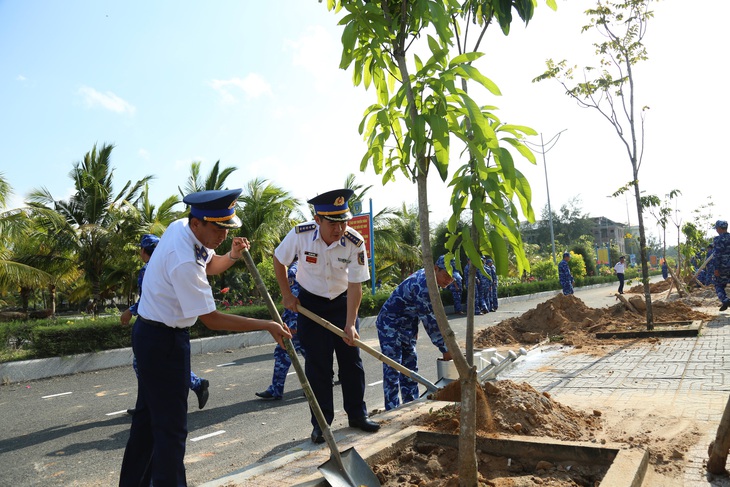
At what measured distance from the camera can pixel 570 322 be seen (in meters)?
12.8

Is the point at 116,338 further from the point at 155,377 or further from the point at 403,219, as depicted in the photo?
the point at 403,219

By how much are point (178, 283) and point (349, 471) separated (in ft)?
4.79

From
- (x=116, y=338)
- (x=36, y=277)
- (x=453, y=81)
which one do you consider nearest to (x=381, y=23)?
(x=453, y=81)

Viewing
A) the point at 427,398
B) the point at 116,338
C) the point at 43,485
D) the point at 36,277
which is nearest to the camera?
the point at 43,485

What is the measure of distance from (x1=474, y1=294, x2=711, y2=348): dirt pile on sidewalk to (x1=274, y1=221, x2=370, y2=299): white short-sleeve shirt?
7029 mm

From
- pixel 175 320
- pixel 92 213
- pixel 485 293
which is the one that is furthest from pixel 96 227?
pixel 175 320

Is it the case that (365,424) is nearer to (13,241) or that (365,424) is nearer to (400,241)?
(13,241)

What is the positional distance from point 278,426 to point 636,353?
5.61m

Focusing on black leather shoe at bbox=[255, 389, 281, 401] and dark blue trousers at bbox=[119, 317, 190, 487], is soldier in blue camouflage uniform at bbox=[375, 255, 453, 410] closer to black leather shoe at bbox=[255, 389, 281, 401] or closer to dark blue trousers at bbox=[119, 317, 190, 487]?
black leather shoe at bbox=[255, 389, 281, 401]

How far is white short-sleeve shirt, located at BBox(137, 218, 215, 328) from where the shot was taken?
9.98 feet

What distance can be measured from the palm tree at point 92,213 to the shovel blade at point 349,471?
15780 mm

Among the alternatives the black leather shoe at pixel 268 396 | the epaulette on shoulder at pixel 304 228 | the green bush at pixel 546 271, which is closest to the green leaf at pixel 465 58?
the epaulette on shoulder at pixel 304 228

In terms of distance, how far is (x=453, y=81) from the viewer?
2.71 metres

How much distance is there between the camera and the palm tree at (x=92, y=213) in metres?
18.4
